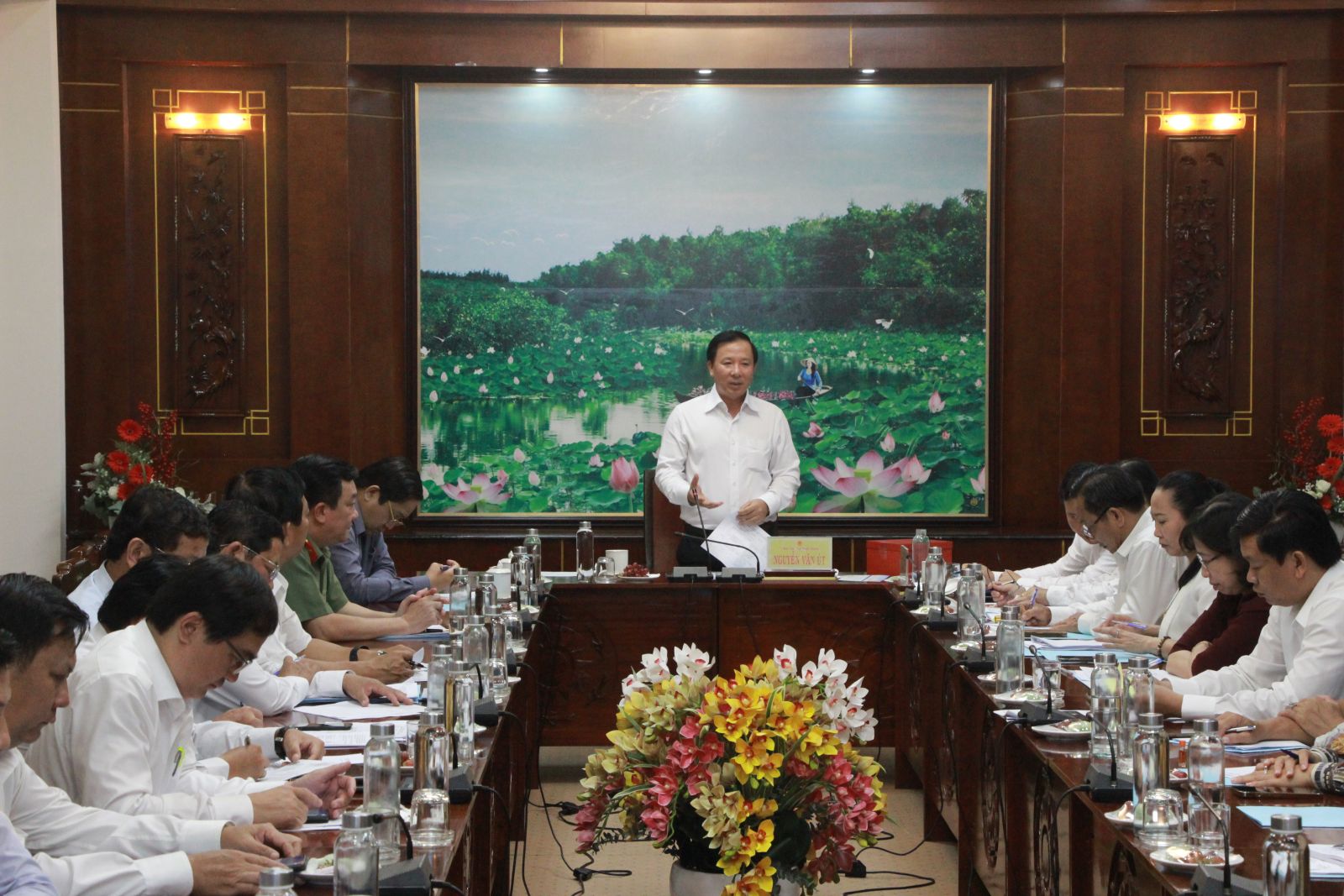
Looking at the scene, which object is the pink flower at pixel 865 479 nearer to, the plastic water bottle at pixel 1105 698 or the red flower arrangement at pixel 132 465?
the red flower arrangement at pixel 132 465

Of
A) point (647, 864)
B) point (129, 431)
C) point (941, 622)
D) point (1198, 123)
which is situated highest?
point (1198, 123)

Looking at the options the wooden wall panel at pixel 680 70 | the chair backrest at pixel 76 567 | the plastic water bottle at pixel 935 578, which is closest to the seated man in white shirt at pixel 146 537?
the plastic water bottle at pixel 935 578

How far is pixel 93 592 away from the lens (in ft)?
11.1

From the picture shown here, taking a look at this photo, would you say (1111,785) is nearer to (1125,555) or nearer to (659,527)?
(1125,555)

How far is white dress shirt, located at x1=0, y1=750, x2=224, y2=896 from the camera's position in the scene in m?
2.09

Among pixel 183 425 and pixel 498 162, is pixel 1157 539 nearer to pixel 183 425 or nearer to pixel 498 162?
pixel 498 162

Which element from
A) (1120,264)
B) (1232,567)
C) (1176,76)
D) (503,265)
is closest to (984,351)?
(1120,264)

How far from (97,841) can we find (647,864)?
2662mm

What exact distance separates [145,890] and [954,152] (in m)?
6.03

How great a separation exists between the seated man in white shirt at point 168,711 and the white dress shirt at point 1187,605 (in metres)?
2.71

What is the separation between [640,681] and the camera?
2986mm

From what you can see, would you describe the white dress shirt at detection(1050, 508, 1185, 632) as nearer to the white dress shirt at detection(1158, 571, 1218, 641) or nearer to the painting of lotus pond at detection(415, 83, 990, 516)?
the white dress shirt at detection(1158, 571, 1218, 641)

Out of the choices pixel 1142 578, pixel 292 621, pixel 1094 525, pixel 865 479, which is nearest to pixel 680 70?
pixel 865 479

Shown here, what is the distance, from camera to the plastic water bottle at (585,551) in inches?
231
